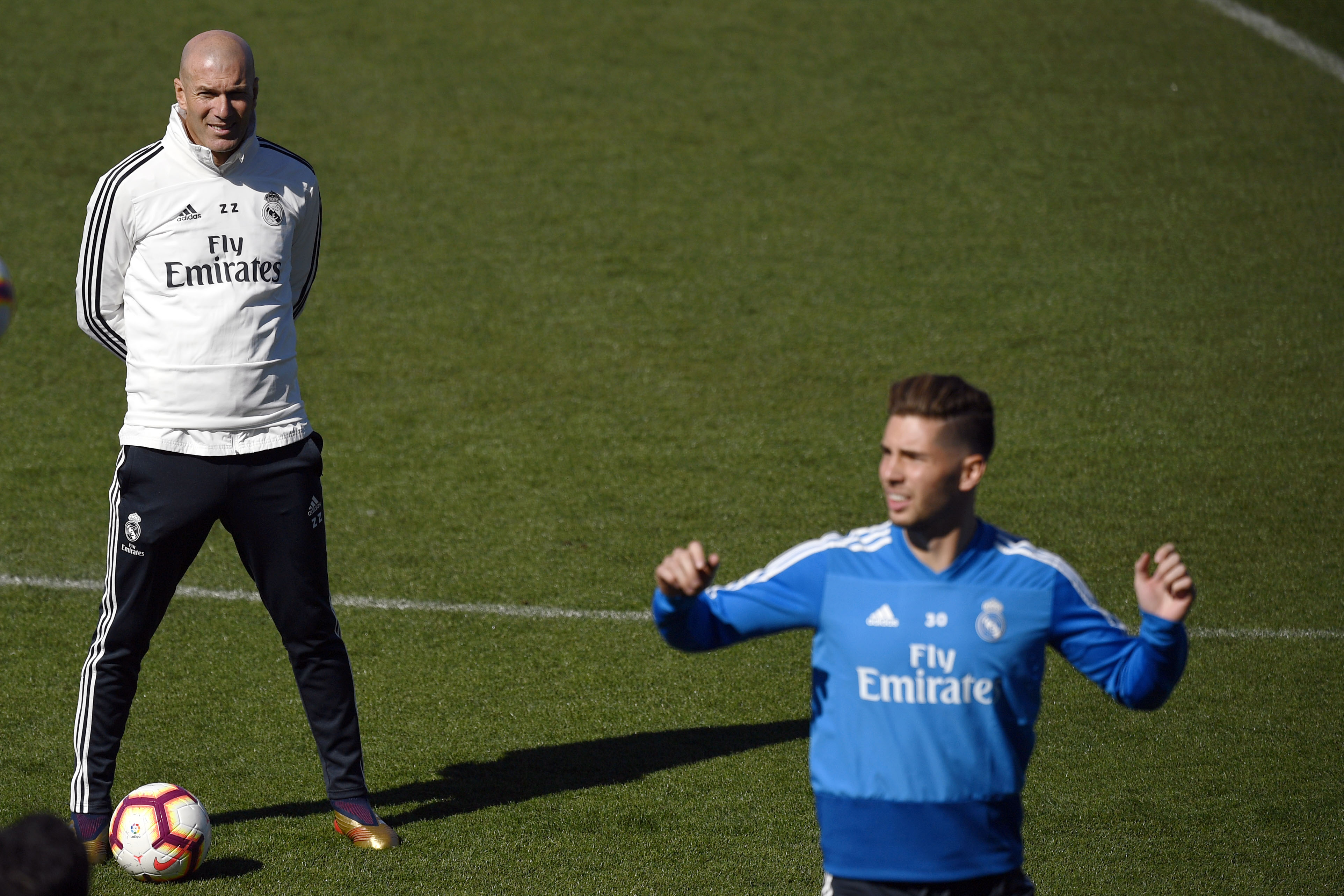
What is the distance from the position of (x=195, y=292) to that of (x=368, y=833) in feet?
6.29

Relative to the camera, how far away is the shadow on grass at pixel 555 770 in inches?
214

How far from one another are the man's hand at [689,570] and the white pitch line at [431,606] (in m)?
4.08

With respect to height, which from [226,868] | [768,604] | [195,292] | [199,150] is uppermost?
[199,150]

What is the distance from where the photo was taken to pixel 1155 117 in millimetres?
14227

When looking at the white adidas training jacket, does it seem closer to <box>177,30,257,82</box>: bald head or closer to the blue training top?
<box>177,30,257,82</box>: bald head

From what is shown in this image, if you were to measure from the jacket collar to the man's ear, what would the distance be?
2614 mm

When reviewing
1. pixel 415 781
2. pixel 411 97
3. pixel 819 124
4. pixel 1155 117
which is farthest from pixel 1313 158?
pixel 415 781

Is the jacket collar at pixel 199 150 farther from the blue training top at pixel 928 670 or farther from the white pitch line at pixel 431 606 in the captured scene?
the white pitch line at pixel 431 606

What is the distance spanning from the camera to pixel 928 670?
10.9ft

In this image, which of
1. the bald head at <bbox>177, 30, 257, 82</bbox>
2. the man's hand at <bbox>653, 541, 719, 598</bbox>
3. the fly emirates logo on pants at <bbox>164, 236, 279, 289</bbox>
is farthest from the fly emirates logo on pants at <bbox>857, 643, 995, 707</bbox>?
the bald head at <bbox>177, 30, 257, 82</bbox>

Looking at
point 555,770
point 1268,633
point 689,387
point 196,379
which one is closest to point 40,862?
point 196,379

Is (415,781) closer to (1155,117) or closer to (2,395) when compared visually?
(2,395)

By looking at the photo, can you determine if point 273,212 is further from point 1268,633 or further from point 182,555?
point 1268,633

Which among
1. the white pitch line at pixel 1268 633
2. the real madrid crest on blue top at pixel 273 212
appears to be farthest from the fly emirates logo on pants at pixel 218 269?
the white pitch line at pixel 1268 633
